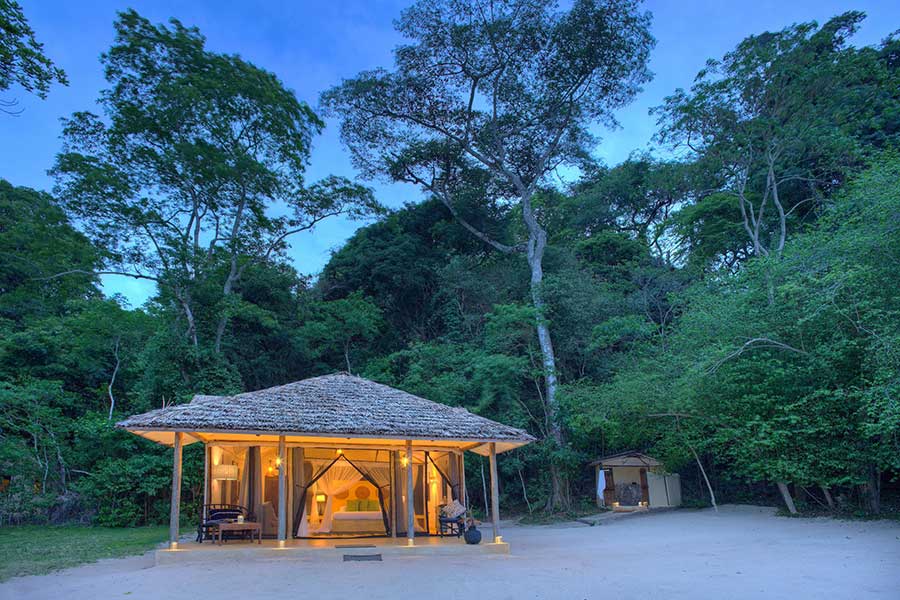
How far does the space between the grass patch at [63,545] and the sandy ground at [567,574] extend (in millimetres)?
662

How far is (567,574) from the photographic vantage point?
7.52 m

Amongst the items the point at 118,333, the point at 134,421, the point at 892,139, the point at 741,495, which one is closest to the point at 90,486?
the point at 118,333

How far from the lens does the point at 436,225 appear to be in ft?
80.7

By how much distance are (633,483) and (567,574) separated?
448 inches

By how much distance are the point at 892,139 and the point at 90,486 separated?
24737 mm

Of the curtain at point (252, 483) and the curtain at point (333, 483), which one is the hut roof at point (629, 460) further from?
the curtain at point (252, 483)

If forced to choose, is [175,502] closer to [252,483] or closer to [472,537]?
[252,483]

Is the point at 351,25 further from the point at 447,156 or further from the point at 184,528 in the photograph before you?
the point at 184,528

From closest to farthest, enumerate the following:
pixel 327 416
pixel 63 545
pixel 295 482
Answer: pixel 327 416
pixel 295 482
pixel 63 545

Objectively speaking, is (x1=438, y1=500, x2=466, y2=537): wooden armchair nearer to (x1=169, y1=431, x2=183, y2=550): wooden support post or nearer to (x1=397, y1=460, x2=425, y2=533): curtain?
(x1=397, y1=460, x2=425, y2=533): curtain

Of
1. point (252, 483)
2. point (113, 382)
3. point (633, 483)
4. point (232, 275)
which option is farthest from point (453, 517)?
point (113, 382)

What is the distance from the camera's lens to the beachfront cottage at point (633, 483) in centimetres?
1739

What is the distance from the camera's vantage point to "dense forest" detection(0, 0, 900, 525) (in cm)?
1308

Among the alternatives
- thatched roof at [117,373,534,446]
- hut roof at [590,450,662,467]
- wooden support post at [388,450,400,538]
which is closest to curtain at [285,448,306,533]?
thatched roof at [117,373,534,446]
